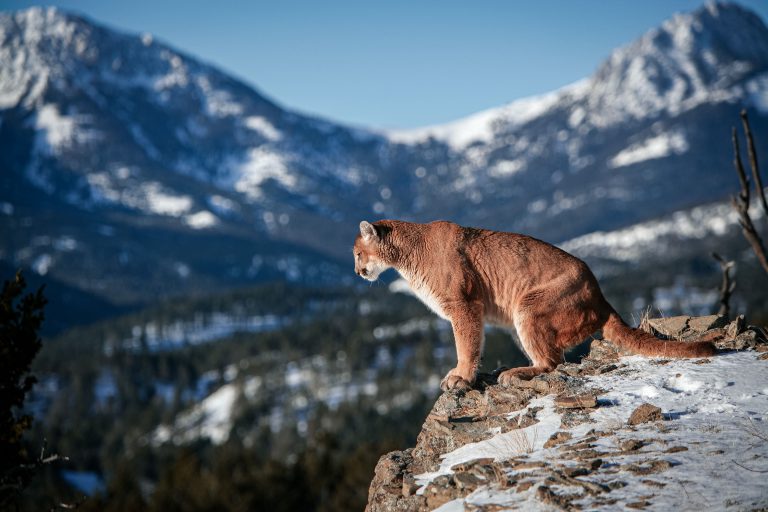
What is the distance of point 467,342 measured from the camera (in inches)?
421

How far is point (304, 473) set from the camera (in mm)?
64500

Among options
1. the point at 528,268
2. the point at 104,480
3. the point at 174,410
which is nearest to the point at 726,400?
the point at 528,268

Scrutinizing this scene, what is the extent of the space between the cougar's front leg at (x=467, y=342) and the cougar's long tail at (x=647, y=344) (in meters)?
1.90

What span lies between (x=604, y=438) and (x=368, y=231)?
5.93m

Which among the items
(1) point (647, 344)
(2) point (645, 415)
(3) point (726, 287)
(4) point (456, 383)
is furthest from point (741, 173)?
(2) point (645, 415)

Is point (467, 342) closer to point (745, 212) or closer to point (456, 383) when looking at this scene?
point (456, 383)

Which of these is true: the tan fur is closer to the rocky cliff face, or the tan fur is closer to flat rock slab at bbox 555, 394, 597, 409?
the rocky cliff face

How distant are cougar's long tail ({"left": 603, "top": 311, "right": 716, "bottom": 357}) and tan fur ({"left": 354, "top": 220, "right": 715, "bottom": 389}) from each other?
0.05 ft

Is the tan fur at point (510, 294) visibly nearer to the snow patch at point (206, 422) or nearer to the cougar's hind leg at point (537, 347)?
the cougar's hind leg at point (537, 347)

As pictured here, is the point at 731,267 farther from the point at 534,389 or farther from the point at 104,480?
the point at 104,480

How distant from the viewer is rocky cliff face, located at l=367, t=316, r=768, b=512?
22.7ft

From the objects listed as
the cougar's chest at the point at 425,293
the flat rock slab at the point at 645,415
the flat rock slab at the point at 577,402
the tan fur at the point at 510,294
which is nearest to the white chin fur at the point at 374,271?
the tan fur at the point at 510,294

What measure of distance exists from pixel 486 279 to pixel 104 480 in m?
165

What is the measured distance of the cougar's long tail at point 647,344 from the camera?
961 centimetres
